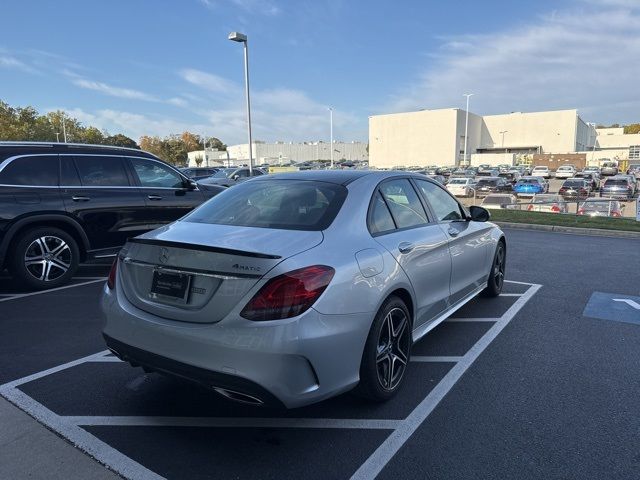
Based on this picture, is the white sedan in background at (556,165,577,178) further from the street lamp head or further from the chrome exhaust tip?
the chrome exhaust tip

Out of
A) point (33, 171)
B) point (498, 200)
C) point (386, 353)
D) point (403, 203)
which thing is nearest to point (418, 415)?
point (386, 353)

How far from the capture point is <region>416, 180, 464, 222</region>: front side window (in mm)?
4480

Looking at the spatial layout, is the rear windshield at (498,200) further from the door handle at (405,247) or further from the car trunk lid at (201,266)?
the car trunk lid at (201,266)

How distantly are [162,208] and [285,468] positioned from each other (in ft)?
18.5

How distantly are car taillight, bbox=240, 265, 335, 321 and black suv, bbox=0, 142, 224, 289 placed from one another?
472 cm

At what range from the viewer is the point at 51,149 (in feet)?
21.0

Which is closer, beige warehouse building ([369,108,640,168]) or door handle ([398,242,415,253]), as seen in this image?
door handle ([398,242,415,253])

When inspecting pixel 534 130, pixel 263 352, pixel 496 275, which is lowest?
pixel 496 275

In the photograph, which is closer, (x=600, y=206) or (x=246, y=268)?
(x=246, y=268)

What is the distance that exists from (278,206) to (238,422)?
5.02 feet

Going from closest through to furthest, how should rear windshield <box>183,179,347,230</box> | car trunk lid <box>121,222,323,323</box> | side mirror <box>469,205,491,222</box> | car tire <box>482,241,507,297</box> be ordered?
car trunk lid <box>121,222,323,323</box> < rear windshield <box>183,179,347,230</box> < side mirror <box>469,205,491,222</box> < car tire <box>482,241,507,297</box>

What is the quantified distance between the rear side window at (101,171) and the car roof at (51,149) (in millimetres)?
127

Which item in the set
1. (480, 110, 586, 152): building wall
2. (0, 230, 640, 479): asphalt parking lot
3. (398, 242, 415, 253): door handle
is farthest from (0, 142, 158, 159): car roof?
(480, 110, 586, 152): building wall

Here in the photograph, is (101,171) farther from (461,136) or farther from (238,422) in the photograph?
(461,136)
